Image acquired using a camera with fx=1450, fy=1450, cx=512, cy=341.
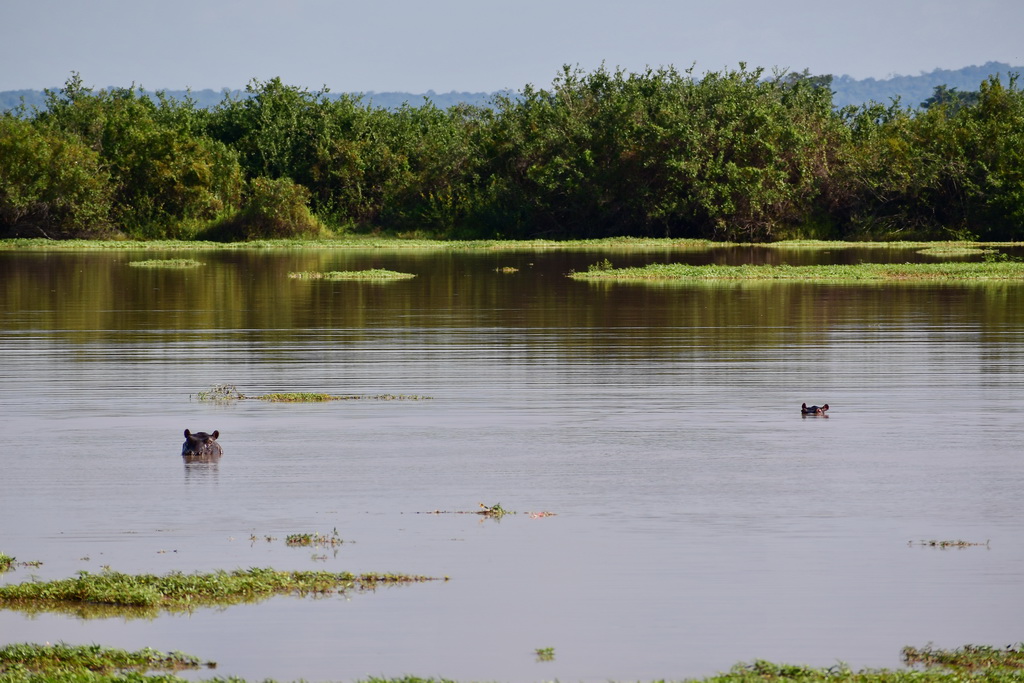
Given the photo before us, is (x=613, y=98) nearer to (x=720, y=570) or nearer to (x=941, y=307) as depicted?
(x=941, y=307)

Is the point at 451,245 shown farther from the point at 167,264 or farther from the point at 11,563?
the point at 11,563

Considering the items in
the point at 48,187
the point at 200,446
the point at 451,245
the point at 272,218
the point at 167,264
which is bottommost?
the point at 200,446

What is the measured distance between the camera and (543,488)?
15047 millimetres

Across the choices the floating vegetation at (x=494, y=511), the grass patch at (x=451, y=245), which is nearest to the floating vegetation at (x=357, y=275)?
the grass patch at (x=451, y=245)

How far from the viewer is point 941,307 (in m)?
37.8

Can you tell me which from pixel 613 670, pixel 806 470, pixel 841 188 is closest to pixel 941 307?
pixel 806 470

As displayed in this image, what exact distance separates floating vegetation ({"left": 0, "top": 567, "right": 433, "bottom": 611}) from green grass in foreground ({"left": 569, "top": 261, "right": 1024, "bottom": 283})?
124 feet

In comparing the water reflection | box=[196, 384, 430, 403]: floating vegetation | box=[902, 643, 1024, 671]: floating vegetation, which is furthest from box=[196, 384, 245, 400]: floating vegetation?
box=[902, 643, 1024, 671]: floating vegetation

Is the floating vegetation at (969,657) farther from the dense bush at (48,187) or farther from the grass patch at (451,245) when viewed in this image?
the dense bush at (48,187)

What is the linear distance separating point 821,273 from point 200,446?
36.7 metres

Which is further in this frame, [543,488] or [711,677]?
[543,488]

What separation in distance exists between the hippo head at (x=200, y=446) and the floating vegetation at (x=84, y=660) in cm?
694

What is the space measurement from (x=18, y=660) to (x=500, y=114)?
8359 cm

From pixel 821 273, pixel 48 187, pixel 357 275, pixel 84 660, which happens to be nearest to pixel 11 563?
pixel 84 660
